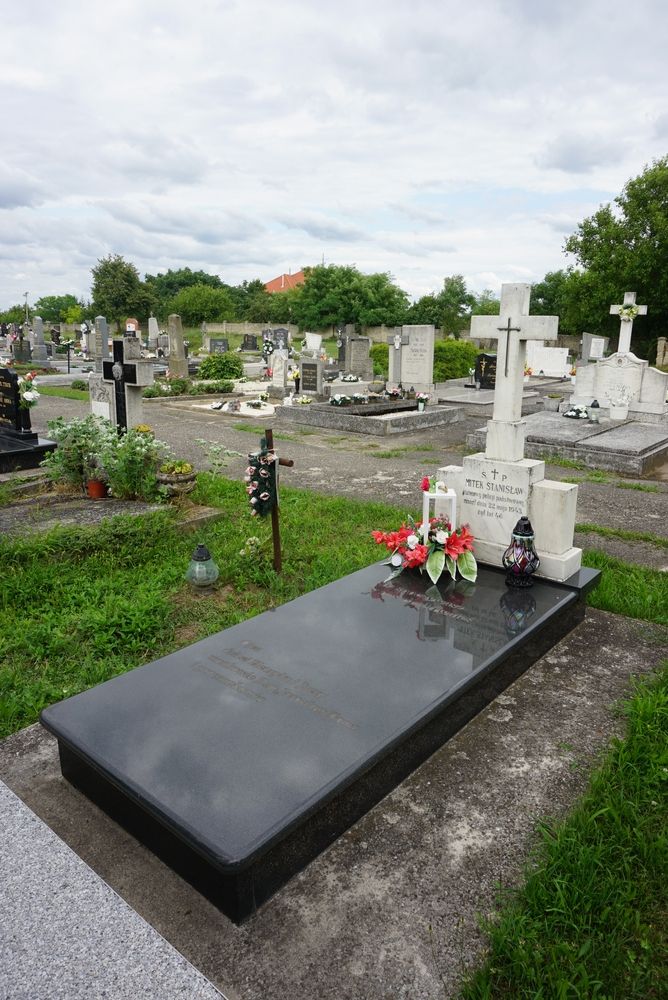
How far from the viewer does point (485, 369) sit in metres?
18.3

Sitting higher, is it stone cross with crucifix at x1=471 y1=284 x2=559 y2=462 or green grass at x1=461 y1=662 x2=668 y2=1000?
stone cross with crucifix at x1=471 y1=284 x2=559 y2=462

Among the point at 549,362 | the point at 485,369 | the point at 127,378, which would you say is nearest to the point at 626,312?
the point at 485,369

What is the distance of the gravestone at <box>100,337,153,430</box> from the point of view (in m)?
7.53

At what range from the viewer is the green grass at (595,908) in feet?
6.36

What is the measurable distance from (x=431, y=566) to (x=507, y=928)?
242cm

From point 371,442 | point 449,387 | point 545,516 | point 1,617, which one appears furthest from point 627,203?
point 1,617

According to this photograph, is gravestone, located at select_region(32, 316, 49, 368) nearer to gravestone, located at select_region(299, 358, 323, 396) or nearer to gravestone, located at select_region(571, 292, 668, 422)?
gravestone, located at select_region(299, 358, 323, 396)

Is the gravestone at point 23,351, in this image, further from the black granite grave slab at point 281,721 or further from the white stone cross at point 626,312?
the black granite grave slab at point 281,721

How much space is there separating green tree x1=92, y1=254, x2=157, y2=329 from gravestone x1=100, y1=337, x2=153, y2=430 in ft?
148

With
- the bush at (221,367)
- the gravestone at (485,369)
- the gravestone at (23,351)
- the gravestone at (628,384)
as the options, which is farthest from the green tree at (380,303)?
the gravestone at (628,384)

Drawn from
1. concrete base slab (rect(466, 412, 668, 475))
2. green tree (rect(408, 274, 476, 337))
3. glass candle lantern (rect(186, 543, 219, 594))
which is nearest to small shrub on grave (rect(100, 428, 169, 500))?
glass candle lantern (rect(186, 543, 219, 594))

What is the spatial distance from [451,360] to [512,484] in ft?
59.1

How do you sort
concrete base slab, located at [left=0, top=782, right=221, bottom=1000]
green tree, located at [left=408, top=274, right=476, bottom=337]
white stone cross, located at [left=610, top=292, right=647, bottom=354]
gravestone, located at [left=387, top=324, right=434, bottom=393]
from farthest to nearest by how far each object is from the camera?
green tree, located at [left=408, top=274, right=476, bottom=337] → gravestone, located at [left=387, top=324, right=434, bottom=393] → white stone cross, located at [left=610, top=292, right=647, bottom=354] → concrete base slab, located at [left=0, top=782, right=221, bottom=1000]

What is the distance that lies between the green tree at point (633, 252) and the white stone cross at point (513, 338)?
26.9 meters
